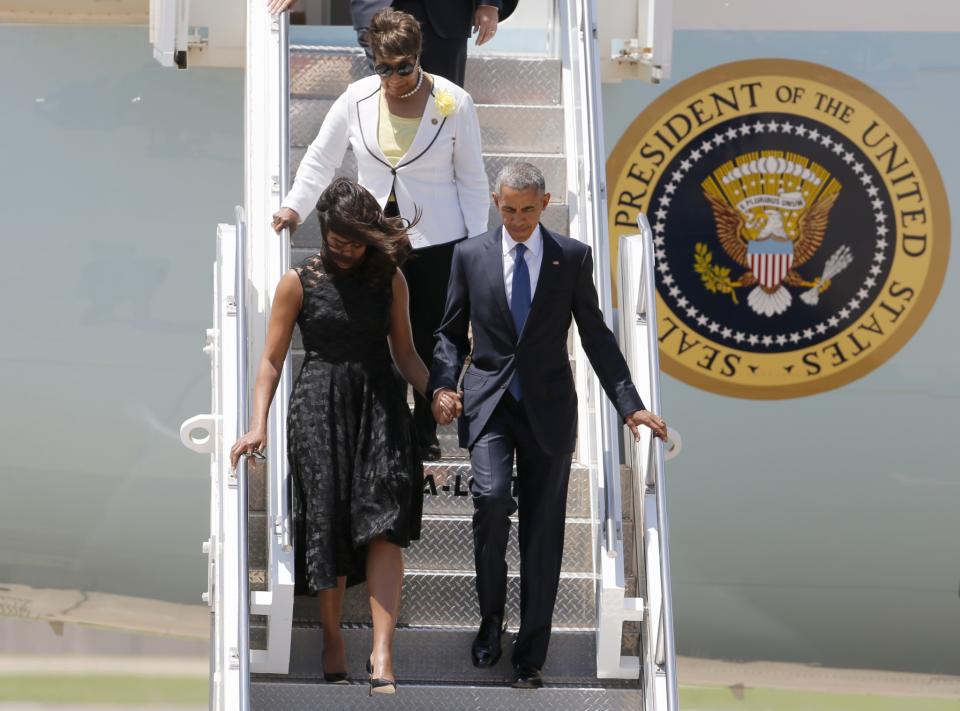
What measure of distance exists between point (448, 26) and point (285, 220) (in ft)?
3.22

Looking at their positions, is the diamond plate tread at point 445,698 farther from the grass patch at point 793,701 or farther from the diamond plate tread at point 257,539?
the grass patch at point 793,701

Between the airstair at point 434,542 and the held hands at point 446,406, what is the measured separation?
1.55ft

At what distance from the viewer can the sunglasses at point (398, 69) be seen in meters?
4.46

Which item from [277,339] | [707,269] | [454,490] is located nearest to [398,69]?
[277,339]

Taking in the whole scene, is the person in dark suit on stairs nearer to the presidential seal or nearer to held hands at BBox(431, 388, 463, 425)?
held hands at BBox(431, 388, 463, 425)

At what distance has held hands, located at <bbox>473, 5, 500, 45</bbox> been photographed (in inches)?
200

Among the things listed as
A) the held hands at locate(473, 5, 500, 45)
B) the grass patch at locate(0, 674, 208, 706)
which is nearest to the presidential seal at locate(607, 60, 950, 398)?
the held hands at locate(473, 5, 500, 45)

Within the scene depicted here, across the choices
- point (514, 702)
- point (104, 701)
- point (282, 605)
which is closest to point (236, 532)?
point (282, 605)

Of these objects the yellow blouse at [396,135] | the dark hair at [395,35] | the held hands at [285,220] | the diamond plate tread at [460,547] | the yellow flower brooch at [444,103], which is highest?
the dark hair at [395,35]

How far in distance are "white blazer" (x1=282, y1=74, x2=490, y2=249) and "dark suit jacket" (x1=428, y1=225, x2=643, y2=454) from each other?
0.46m

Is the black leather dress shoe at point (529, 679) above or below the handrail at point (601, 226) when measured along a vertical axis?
below

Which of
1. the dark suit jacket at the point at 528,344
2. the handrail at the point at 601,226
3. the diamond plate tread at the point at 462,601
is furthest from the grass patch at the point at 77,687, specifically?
the dark suit jacket at the point at 528,344

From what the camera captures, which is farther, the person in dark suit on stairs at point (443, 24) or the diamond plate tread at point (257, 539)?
the person in dark suit on stairs at point (443, 24)

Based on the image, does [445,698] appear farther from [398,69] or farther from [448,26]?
[448,26]
